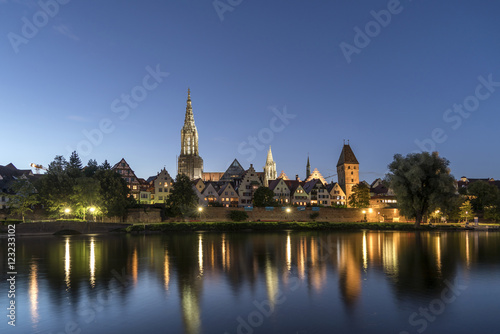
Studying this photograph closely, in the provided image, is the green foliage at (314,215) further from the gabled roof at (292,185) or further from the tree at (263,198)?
the gabled roof at (292,185)

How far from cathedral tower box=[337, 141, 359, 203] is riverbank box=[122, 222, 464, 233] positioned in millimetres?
41958

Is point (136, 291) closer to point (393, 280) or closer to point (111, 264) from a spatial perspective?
point (111, 264)

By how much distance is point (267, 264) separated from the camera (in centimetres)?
2475

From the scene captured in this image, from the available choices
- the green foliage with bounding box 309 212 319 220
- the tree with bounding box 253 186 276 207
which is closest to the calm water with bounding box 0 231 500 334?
the green foliage with bounding box 309 212 319 220

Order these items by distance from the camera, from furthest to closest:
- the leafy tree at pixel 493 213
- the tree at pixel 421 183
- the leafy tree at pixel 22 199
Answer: the leafy tree at pixel 493 213, the leafy tree at pixel 22 199, the tree at pixel 421 183

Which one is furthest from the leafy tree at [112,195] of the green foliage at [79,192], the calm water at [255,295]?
the calm water at [255,295]

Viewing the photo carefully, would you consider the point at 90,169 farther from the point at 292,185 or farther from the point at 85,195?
the point at 292,185

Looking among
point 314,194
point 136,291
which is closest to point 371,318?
point 136,291

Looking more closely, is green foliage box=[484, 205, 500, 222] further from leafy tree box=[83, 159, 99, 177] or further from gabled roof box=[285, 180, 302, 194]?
leafy tree box=[83, 159, 99, 177]

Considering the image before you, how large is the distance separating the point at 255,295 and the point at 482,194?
95234mm

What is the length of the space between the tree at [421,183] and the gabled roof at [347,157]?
4927 cm

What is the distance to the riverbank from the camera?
199 feet

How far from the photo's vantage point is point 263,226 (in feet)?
219

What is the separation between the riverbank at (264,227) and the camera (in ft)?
199
